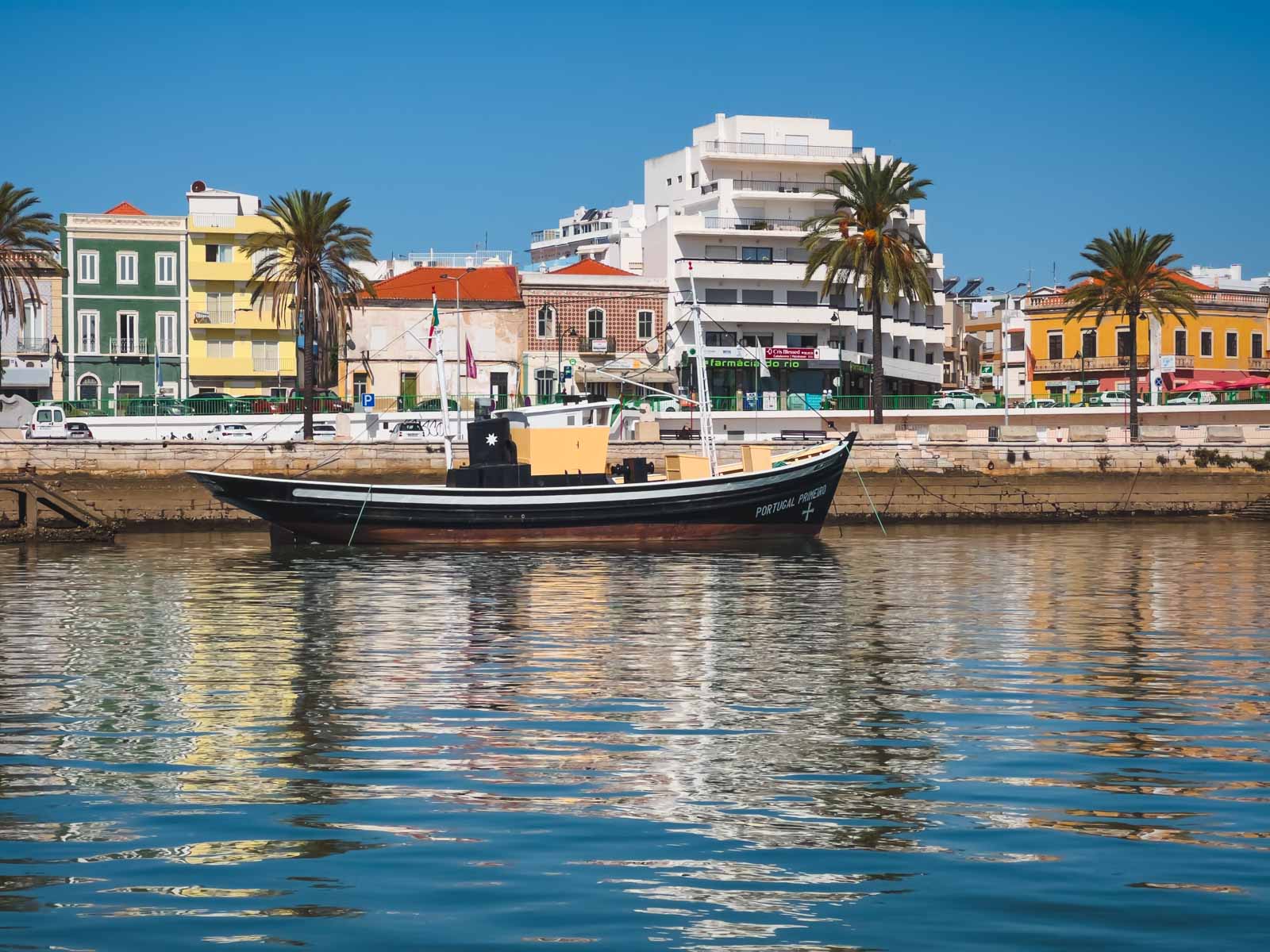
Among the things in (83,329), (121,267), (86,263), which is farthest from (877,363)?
(86,263)

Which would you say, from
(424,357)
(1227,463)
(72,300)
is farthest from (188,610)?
(72,300)

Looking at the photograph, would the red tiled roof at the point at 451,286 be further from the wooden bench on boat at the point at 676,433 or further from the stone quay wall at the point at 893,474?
the stone quay wall at the point at 893,474

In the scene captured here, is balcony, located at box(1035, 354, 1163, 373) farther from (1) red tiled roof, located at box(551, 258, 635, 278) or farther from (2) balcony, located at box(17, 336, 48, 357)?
(2) balcony, located at box(17, 336, 48, 357)

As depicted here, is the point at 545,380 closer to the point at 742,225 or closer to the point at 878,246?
the point at 742,225

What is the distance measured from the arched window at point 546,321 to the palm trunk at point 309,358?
2259cm

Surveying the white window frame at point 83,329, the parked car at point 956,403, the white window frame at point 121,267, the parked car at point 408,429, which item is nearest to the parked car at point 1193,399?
the parked car at point 956,403

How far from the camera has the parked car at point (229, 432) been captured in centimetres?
5609

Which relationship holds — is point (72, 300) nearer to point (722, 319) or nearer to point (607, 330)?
point (607, 330)

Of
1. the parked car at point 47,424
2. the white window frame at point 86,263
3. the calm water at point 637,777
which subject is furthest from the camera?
the white window frame at point 86,263

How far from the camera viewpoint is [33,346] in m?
79.4

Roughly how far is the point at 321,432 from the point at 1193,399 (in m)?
40.7

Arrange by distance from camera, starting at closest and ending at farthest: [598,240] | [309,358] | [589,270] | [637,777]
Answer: [637,777], [309,358], [589,270], [598,240]

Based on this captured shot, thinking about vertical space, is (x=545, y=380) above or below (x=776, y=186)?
below

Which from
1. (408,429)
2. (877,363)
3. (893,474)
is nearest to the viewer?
(893,474)
